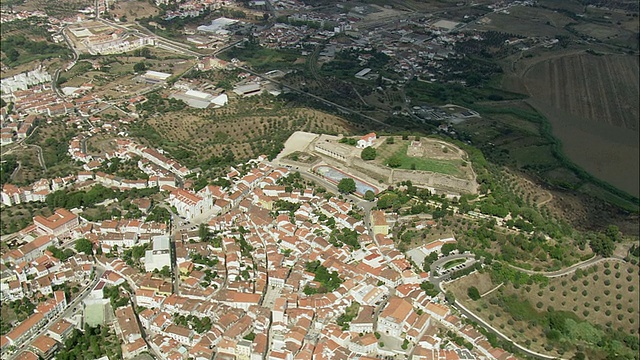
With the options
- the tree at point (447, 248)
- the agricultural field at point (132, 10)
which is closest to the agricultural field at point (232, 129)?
the tree at point (447, 248)

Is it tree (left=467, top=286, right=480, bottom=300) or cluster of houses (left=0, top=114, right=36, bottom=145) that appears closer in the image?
tree (left=467, top=286, right=480, bottom=300)

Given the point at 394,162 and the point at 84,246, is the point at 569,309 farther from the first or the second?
the point at 84,246

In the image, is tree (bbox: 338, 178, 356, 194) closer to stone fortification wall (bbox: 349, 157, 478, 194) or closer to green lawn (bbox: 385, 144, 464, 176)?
stone fortification wall (bbox: 349, 157, 478, 194)

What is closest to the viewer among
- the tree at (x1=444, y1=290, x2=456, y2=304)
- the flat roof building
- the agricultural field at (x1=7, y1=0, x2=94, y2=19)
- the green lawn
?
the tree at (x1=444, y1=290, x2=456, y2=304)

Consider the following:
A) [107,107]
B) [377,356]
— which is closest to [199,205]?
[377,356]

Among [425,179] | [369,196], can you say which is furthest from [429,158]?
[369,196]

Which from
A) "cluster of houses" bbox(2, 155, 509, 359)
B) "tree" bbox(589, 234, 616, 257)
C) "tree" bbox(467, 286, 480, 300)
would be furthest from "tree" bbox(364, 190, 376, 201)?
"tree" bbox(589, 234, 616, 257)

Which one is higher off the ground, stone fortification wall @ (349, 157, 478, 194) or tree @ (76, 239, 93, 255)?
stone fortification wall @ (349, 157, 478, 194)
